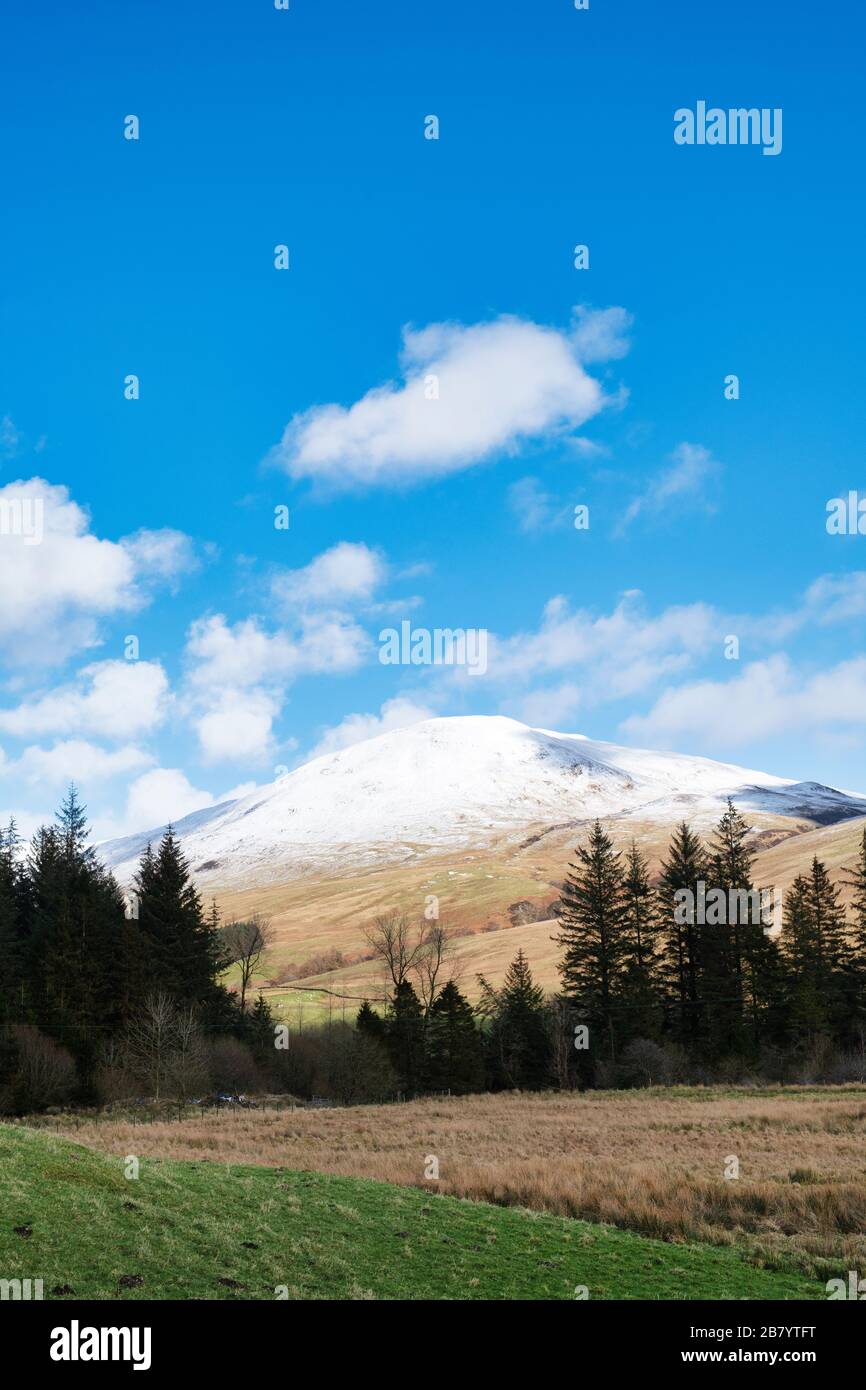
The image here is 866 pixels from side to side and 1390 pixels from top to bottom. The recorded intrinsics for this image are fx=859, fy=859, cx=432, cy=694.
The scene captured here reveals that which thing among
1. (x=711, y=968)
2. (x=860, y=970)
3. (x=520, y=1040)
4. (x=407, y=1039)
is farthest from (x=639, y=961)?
(x=407, y=1039)

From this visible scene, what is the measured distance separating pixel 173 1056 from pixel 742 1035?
4495 cm

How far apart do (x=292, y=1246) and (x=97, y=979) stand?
166 feet

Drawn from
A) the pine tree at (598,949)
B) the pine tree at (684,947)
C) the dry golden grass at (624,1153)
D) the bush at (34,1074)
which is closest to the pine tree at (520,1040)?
the pine tree at (598,949)

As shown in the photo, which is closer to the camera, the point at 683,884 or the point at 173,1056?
the point at 173,1056

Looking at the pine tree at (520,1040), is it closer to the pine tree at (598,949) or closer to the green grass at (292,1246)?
the pine tree at (598,949)

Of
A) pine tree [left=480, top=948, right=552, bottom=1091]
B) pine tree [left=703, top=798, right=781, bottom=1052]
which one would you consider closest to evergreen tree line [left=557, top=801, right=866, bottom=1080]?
pine tree [left=703, top=798, right=781, bottom=1052]

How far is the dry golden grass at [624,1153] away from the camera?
21.5 meters

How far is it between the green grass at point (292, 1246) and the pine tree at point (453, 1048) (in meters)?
55.6

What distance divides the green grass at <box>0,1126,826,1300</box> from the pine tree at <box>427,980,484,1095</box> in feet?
182

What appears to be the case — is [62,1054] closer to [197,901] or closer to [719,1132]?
[197,901]

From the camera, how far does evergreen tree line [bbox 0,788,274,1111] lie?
5175 cm

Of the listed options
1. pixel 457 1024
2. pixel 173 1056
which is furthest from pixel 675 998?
pixel 173 1056

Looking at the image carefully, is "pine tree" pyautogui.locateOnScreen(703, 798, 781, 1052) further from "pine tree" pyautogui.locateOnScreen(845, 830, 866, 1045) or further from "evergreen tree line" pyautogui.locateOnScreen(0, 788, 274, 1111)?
"evergreen tree line" pyautogui.locateOnScreen(0, 788, 274, 1111)

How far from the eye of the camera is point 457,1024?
74.8 m
